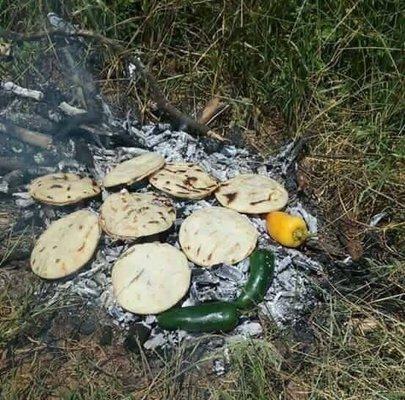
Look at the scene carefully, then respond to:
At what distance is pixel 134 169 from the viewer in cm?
278

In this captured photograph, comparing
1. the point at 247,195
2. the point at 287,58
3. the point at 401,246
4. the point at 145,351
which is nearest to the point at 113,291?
the point at 145,351

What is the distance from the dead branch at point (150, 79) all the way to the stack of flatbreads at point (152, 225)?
12.4 inches

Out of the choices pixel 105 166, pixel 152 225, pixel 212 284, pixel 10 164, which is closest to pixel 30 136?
pixel 10 164

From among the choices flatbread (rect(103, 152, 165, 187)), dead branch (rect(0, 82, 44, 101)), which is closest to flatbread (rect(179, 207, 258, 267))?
flatbread (rect(103, 152, 165, 187))

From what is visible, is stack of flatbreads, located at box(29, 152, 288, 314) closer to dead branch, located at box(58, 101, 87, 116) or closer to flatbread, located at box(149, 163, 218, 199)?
flatbread, located at box(149, 163, 218, 199)

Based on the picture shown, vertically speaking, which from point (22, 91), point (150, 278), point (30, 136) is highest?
point (22, 91)

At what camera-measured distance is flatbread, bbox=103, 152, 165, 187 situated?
2.72 meters

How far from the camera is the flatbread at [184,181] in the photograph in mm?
2701

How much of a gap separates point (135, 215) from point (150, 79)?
0.82 meters

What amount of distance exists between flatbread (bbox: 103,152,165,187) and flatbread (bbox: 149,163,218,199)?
0.04m

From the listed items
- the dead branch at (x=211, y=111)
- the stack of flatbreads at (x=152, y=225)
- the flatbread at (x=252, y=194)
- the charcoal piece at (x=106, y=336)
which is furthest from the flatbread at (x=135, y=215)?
the dead branch at (x=211, y=111)

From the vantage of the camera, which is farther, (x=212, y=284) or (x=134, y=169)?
(x=134, y=169)

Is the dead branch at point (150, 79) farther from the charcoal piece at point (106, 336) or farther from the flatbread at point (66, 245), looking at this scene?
the charcoal piece at point (106, 336)

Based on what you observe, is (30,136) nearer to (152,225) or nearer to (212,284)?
(152,225)
